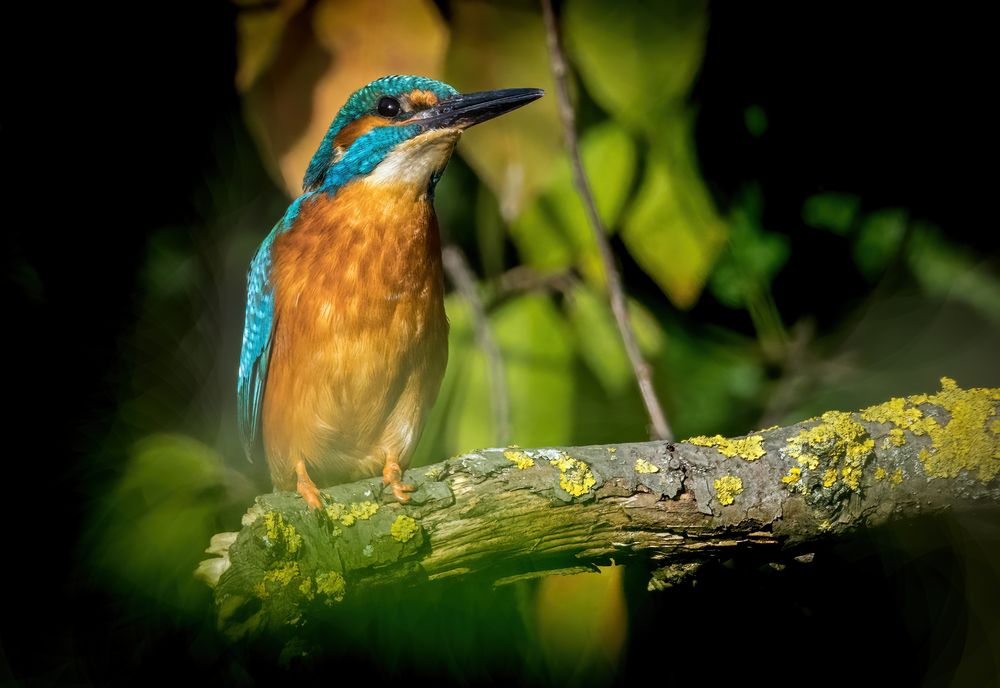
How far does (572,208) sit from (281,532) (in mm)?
1052

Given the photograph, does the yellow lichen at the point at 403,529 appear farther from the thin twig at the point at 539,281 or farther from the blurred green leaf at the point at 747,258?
the blurred green leaf at the point at 747,258

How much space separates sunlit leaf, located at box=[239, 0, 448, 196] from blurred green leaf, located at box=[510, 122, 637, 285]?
401 millimetres

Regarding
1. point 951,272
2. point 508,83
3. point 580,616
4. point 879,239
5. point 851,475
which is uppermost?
point 508,83

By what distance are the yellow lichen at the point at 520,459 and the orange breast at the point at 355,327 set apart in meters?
0.58

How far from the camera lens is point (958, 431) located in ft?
5.61

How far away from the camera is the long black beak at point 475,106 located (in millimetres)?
1985

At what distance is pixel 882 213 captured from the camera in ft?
8.23

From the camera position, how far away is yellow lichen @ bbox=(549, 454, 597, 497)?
1694mm

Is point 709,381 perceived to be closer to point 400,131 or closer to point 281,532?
point 400,131

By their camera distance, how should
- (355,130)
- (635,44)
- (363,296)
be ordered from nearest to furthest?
1. (635,44)
2. (363,296)
3. (355,130)

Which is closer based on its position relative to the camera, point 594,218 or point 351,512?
point 351,512

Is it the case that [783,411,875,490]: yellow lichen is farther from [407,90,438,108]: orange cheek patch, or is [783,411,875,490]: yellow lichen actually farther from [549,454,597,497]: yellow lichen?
[407,90,438,108]: orange cheek patch

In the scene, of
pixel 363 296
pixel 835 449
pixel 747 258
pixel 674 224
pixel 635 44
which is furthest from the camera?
pixel 747 258

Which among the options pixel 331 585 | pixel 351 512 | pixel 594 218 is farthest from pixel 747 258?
pixel 331 585
